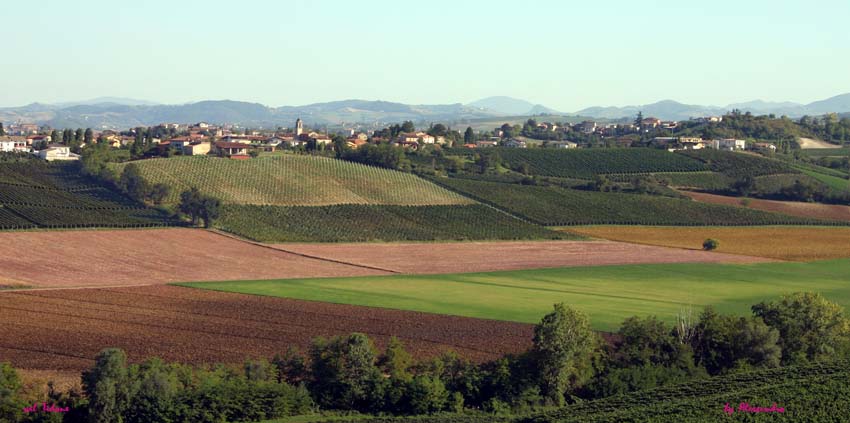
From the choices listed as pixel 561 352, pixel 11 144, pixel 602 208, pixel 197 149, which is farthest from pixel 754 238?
pixel 11 144

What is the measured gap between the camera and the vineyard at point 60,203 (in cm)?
9788

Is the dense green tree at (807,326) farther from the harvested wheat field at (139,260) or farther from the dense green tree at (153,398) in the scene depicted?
the harvested wheat field at (139,260)

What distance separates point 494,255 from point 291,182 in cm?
3918

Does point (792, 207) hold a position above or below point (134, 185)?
below

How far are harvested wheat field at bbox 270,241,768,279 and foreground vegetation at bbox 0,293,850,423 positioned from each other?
32.7m

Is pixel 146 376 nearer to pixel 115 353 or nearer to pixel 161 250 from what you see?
pixel 115 353

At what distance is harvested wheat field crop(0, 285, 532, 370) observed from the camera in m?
57.2

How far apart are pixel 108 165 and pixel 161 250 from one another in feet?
132

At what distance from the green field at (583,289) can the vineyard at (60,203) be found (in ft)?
84.0

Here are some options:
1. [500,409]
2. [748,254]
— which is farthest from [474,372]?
[748,254]

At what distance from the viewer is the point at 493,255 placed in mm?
99250

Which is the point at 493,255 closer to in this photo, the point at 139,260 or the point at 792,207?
the point at 139,260

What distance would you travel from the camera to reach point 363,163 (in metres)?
150

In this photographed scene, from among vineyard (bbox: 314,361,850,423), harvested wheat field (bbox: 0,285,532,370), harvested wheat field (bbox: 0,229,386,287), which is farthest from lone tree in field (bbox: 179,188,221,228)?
vineyard (bbox: 314,361,850,423)
